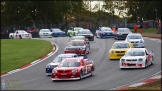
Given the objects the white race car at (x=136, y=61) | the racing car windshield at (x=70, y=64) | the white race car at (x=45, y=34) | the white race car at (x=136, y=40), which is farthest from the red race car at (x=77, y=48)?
the white race car at (x=45, y=34)

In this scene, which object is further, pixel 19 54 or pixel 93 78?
pixel 19 54

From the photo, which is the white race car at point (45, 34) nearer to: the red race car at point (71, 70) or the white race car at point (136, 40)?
the white race car at point (136, 40)

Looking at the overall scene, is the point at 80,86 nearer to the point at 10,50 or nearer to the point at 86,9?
the point at 10,50

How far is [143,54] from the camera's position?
25875 millimetres

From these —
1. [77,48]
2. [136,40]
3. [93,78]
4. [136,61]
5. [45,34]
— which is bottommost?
[93,78]

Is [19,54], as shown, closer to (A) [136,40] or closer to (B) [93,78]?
(A) [136,40]

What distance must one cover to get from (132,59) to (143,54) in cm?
114

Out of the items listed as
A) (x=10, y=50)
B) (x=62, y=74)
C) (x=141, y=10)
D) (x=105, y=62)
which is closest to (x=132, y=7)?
(x=141, y=10)

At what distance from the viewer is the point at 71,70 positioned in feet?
71.6

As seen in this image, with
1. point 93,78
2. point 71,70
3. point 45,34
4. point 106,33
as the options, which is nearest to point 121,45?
point 93,78

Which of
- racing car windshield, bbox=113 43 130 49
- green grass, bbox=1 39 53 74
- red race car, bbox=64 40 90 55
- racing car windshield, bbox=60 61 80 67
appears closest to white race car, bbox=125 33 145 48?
red race car, bbox=64 40 90 55

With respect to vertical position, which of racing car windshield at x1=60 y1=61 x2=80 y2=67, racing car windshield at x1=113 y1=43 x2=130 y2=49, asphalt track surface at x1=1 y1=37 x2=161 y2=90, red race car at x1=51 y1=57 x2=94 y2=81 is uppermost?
racing car windshield at x1=113 y1=43 x2=130 y2=49

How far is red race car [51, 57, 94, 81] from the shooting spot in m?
21.7

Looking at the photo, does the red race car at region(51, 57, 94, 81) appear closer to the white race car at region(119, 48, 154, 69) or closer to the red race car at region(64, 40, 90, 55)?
the white race car at region(119, 48, 154, 69)
